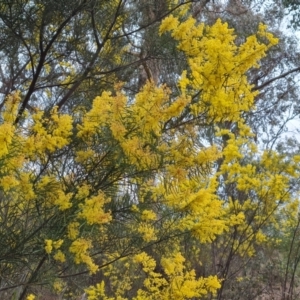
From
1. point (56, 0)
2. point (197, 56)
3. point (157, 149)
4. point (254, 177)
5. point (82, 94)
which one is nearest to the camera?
point (157, 149)

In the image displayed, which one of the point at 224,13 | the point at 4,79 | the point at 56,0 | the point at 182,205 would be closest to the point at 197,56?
the point at 182,205

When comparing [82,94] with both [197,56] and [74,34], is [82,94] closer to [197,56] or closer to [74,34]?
[74,34]

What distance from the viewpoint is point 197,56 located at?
2965 mm

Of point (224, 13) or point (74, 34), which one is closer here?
point (74, 34)

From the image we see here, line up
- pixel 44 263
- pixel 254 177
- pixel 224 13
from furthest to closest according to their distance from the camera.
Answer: pixel 224 13
pixel 254 177
pixel 44 263

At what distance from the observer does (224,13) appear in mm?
8406

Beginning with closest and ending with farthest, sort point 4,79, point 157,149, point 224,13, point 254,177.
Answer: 1. point 157,149
2. point 4,79
3. point 254,177
4. point 224,13

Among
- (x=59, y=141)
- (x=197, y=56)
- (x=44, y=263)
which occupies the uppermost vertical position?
(x=197, y=56)

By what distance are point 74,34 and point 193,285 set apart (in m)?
1.91

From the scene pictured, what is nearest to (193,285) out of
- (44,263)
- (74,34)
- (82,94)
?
(44,263)

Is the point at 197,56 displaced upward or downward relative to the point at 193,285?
upward

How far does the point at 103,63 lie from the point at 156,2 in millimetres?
603

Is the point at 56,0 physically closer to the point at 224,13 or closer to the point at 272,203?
the point at 272,203

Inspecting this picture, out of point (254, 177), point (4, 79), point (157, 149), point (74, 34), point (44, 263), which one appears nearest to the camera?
point (157, 149)
